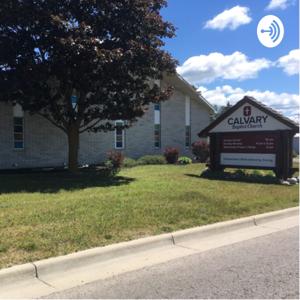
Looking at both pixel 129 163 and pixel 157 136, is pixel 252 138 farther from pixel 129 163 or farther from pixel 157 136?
pixel 157 136

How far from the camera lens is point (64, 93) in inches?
679

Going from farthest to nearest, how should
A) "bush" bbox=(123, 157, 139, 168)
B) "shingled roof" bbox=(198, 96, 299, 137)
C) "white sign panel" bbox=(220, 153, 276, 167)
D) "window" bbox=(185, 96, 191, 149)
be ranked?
"window" bbox=(185, 96, 191, 149), "bush" bbox=(123, 157, 139, 168), "white sign panel" bbox=(220, 153, 276, 167), "shingled roof" bbox=(198, 96, 299, 137)

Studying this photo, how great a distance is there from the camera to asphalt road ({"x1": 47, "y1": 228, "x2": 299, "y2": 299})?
5605mm

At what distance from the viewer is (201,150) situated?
28391 mm

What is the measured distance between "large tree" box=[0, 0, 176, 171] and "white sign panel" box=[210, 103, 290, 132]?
3.53 m

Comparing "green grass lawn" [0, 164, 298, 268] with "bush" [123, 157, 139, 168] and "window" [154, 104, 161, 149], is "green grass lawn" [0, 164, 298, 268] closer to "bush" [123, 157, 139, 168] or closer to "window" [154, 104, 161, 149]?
"bush" [123, 157, 139, 168]

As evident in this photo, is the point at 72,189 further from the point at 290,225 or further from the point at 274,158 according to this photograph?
the point at 274,158

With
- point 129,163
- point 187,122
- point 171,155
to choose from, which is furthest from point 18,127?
point 187,122

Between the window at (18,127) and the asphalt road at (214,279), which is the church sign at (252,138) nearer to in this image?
the window at (18,127)

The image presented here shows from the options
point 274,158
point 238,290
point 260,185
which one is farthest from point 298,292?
point 274,158

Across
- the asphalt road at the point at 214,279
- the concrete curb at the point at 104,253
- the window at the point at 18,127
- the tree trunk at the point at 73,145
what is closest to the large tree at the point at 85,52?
the tree trunk at the point at 73,145

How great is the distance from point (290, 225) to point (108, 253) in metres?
4.68

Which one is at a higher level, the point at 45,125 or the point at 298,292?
the point at 45,125

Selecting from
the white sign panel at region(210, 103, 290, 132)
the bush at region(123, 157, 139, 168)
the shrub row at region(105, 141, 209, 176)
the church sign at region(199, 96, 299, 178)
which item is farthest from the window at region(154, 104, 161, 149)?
the white sign panel at region(210, 103, 290, 132)
